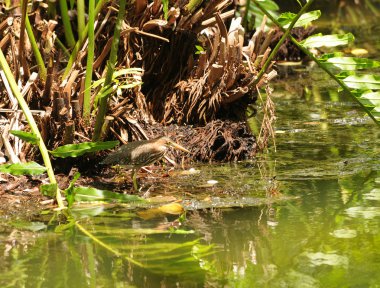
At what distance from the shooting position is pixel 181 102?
6.43m

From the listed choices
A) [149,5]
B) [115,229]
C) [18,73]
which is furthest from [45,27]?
[115,229]

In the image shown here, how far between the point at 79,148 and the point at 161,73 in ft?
5.03

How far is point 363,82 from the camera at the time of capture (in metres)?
5.14

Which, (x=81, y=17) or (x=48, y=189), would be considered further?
(x=81, y=17)

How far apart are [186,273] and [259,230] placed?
0.78m

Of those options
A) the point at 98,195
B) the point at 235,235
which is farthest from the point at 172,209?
the point at 235,235

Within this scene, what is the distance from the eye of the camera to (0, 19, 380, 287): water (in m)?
3.71

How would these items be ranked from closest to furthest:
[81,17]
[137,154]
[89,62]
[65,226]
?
[65,226] < [137,154] < [89,62] < [81,17]

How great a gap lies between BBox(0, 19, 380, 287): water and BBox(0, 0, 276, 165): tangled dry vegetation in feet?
1.54

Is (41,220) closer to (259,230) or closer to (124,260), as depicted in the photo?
(124,260)

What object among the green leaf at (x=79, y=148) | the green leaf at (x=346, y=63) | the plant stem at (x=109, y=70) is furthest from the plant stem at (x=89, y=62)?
the green leaf at (x=346, y=63)

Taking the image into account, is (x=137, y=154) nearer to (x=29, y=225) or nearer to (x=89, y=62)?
(x=89, y=62)

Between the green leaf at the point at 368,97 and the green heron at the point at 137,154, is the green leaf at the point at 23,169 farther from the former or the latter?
the green leaf at the point at 368,97

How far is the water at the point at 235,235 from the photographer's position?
371 cm
